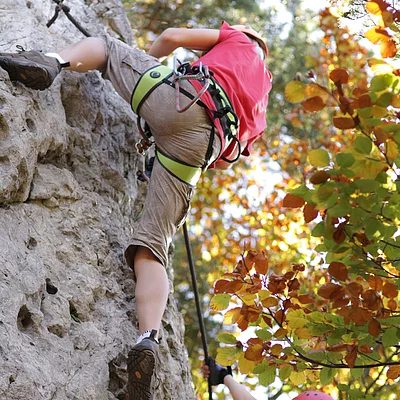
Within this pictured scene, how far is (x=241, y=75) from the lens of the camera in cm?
459

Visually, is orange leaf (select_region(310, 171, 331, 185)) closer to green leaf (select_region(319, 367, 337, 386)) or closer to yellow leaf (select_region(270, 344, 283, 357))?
yellow leaf (select_region(270, 344, 283, 357))

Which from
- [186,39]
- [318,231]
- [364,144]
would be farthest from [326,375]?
[186,39]

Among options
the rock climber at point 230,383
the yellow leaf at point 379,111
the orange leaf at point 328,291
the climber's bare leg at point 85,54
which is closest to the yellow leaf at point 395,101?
the yellow leaf at point 379,111

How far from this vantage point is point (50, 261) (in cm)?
407

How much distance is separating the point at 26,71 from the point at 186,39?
1.15 meters

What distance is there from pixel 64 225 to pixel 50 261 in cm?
36

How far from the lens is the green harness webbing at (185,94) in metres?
4.32

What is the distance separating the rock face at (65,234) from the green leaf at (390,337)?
1590 mm

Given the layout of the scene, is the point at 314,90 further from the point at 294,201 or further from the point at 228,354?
the point at 228,354

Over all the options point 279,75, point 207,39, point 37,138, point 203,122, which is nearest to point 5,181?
point 37,138

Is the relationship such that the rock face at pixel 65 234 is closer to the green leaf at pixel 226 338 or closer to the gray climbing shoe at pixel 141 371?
the gray climbing shoe at pixel 141 371

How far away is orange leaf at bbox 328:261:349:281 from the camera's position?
303 centimetres

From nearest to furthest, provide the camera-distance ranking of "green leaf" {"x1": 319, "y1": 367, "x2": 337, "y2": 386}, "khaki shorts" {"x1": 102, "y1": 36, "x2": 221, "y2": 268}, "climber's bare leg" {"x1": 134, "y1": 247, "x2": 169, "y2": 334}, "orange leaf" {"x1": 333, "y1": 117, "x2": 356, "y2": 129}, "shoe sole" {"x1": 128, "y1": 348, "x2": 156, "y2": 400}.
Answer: "orange leaf" {"x1": 333, "y1": 117, "x2": 356, "y2": 129} → "green leaf" {"x1": 319, "y1": 367, "x2": 337, "y2": 386} → "shoe sole" {"x1": 128, "y1": 348, "x2": 156, "y2": 400} → "climber's bare leg" {"x1": 134, "y1": 247, "x2": 169, "y2": 334} → "khaki shorts" {"x1": 102, "y1": 36, "x2": 221, "y2": 268}

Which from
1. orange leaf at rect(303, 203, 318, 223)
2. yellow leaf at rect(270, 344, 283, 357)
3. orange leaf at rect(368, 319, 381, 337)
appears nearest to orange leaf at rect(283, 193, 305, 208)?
orange leaf at rect(303, 203, 318, 223)
